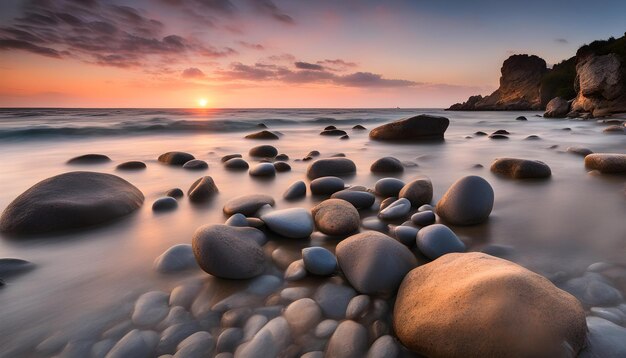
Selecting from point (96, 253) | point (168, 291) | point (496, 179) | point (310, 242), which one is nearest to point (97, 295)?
point (168, 291)

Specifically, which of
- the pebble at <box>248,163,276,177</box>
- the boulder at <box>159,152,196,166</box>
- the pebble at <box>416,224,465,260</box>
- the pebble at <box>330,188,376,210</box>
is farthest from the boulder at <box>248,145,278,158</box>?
the pebble at <box>416,224,465,260</box>

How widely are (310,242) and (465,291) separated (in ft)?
2.69

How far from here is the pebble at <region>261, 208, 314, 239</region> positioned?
1691 millimetres

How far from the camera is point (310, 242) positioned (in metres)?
1.67

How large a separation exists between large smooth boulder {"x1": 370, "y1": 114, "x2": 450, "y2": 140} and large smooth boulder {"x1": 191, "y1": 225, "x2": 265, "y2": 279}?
591cm

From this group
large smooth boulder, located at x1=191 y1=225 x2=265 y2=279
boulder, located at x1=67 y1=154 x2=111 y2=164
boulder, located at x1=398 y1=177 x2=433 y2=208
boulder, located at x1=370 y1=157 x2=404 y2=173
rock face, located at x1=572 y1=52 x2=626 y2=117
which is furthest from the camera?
rock face, located at x1=572 y1=52 x2=626 y2=117

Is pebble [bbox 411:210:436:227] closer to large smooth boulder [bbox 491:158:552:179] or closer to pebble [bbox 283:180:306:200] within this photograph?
pebble [bbox 283:180:306:200]

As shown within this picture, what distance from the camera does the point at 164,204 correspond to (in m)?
2.30

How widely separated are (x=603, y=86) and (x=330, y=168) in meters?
21.5

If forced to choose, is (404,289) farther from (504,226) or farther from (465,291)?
(504,226)

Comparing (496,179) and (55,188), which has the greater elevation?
(55,188)

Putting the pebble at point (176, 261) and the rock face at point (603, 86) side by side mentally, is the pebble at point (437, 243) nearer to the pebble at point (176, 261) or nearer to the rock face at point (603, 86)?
the pebble at point (176, 261)

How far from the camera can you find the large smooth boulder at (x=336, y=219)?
1725 millimetres

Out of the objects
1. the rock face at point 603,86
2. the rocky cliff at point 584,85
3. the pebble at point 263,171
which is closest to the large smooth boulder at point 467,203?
the pebble at point 263,171
